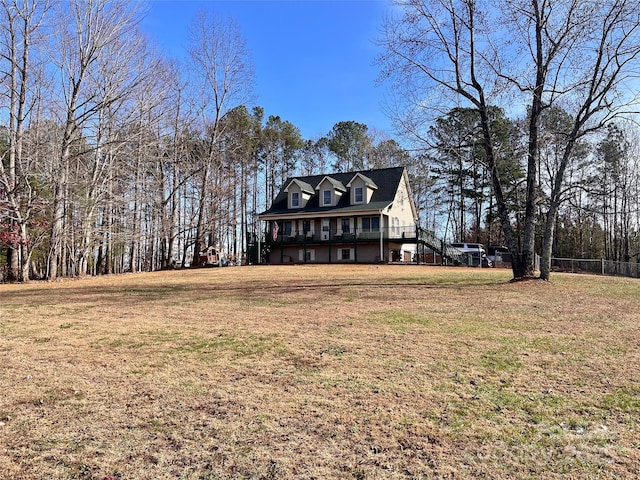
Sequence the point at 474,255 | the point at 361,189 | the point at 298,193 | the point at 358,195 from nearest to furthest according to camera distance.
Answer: the point at 474,255
the point at 361,189
the point at 358,195
the point at 298,193

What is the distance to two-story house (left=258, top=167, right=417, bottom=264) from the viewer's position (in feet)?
89.9

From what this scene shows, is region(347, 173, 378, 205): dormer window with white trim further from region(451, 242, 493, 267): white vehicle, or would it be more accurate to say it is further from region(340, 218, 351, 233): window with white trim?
region(451, 242, 493, 267): white vehicle

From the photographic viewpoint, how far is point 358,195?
94.7ft

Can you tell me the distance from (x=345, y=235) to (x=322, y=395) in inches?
948

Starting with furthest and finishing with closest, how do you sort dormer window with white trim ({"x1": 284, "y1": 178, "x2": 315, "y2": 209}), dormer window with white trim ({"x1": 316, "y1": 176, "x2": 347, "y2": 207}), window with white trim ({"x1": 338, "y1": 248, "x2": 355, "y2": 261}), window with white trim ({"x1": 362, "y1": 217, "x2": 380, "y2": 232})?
1. dormer window with white trim ({"x1": 284, "y1": 178, "x2": 315, "y2": 209})
2. dormer window with white trim ({"x1": 316, "y1": 176, "x2": 347, "y2": 207})
3. window with white trim ({"x1": 338, "y1": 248, "x2": 355, "y2": 261})
4. window with white trim ({"x1": 362, "y1": 217, "x2": 380, "y2": 232})

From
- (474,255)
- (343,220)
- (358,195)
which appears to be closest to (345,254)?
(343,220)

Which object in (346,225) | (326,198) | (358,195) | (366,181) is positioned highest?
(366,181)

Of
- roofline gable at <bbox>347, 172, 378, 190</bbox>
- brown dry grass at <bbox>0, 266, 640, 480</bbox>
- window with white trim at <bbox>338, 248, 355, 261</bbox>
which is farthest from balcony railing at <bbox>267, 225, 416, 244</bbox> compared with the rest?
brown dry grass at <bbox>0, 266, 640, 480</bbox>

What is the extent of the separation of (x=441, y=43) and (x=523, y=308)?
375 inches

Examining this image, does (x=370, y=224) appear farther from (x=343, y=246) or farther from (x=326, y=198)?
(x=326, y=198)

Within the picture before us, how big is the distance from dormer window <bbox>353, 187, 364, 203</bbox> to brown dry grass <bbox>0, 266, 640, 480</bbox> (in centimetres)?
2123

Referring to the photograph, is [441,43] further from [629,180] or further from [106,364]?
[629,180]

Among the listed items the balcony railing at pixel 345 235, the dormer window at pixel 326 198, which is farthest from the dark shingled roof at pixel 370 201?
the balcony railing at pixel 345 235

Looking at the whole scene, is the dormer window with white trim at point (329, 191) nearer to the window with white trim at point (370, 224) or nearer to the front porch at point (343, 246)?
the front porch at point (343, 246)
